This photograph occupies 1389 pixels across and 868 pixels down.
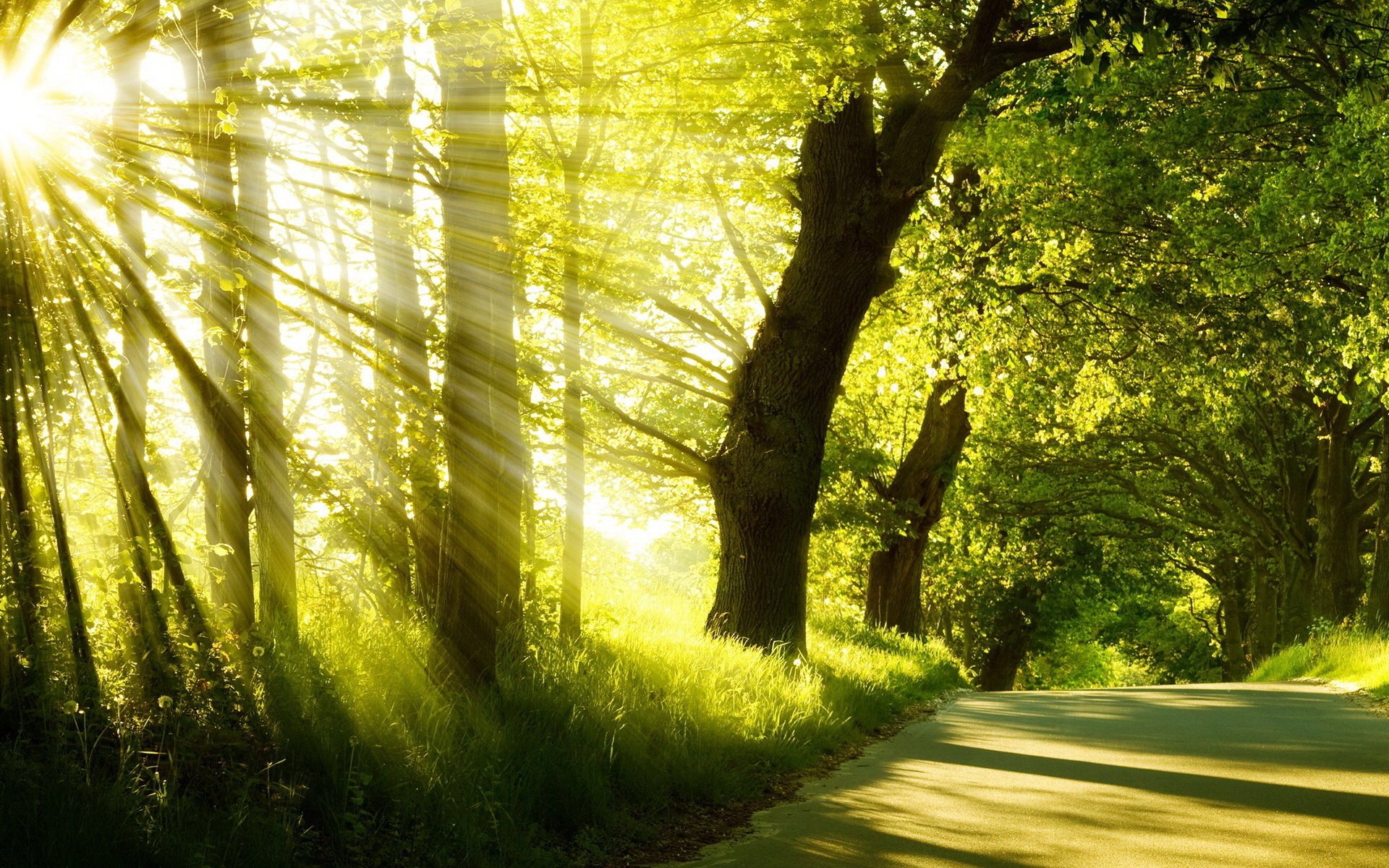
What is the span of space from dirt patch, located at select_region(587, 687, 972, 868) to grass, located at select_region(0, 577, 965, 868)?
0.06 metres

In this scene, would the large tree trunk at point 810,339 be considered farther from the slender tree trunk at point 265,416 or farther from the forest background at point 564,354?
the slender tree trunk at point 265,416

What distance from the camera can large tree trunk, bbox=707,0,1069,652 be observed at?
12.2 meters

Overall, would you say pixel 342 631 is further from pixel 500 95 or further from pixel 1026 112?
pixel 1026 112

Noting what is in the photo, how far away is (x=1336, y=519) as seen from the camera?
888 inches

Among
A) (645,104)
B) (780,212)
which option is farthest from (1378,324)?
(645,104)

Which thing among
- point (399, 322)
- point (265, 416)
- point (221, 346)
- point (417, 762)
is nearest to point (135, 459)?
point (221, 346)

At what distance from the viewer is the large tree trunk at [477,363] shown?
7.12m

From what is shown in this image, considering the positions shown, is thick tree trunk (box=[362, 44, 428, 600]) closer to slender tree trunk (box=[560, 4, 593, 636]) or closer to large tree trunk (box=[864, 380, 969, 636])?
slender tree trunk (box=[560, 4, 593, 636])

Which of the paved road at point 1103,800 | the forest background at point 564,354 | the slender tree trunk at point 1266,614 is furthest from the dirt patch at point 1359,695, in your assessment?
the slender tree trunk at point 1266,614

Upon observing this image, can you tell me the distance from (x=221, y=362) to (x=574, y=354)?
161 inches

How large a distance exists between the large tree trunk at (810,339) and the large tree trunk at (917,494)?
8.30 metres

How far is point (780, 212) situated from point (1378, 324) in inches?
297

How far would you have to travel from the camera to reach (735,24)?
10656 millimetres

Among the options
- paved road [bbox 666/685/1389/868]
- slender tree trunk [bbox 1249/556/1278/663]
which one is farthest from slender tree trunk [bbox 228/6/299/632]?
slender tree trunk [bbox 1249/556/1278/663]
